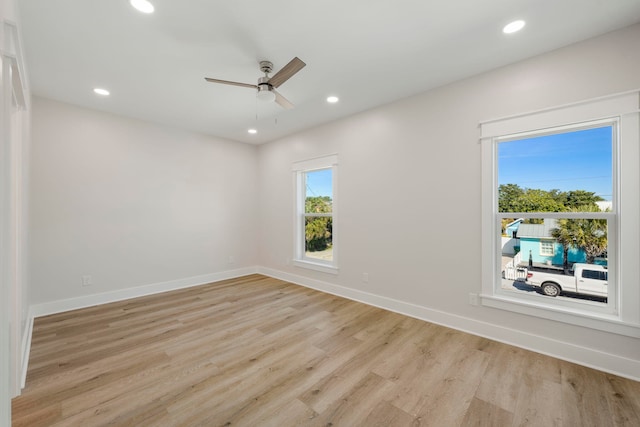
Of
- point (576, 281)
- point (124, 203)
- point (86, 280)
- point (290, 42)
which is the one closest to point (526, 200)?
point (576, 281)

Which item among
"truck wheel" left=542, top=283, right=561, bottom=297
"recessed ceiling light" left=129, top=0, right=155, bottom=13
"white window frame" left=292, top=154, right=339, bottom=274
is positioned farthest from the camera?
"white window frame" left=292, top=154, right=339, bottom=274

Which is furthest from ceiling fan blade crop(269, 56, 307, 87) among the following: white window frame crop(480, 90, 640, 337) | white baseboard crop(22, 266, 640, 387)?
white baseboard crop(22, 266, 640, 387)

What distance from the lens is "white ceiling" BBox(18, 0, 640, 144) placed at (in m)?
1.96

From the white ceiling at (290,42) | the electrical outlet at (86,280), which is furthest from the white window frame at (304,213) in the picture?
Result: the electrical outlet at (86,280)

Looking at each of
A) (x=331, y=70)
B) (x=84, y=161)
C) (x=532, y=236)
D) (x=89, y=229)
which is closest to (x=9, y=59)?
(x=331, y=70)

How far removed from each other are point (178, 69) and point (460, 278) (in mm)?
3784

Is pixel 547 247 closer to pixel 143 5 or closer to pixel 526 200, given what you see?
pixel 526 200

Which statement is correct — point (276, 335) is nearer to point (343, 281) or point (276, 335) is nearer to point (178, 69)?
point (343, 281)

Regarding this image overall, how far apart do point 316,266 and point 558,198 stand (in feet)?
10.7

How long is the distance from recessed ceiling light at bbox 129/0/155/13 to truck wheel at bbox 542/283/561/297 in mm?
4193

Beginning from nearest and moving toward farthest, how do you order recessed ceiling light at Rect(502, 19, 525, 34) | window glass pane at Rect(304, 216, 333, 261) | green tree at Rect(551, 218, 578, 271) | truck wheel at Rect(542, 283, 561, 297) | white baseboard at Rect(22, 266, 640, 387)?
recessed ceiling light at Rect(502, 19, 525, 34) < white baseboard at Rect(22, 266, 640, 387) < green tree at Rect(551, 218, 578, 271) < truck wheel at Rect(542, 283, 561, 297) < window glass pane at Rect(304, 216, 333, 261)

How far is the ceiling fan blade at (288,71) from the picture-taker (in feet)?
7.06

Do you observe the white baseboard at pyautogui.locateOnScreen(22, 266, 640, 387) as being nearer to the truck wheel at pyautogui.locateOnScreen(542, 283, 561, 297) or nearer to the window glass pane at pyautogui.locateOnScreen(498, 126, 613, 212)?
the truck wheel at pyautogui.locateOnScreen(542, 283, 561, 297)

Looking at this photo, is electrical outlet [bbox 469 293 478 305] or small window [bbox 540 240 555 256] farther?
electrical outlet [bbox 469 293 478 305]
